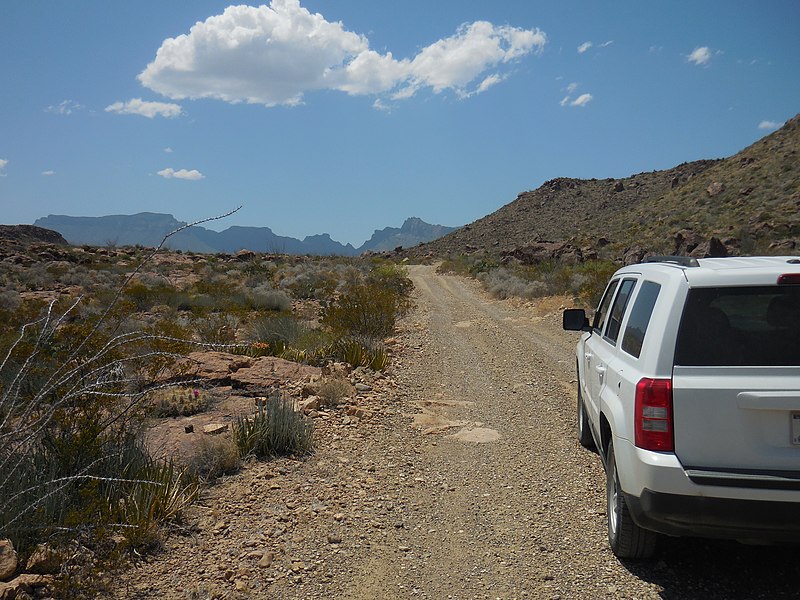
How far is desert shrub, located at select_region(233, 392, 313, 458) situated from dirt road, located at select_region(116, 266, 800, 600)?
0.74 ft

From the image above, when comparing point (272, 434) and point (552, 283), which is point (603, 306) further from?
point (552, 283)

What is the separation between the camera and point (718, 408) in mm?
2992

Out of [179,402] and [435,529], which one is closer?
[435,529]

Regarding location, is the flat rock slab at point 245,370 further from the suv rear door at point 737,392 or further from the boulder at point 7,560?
the suv rear door at point 737,392

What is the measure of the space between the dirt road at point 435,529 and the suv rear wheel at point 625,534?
0.11 metres

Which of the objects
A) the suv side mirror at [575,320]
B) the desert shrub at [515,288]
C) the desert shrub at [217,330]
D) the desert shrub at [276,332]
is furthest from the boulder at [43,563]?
the desert shrub at [515,288]

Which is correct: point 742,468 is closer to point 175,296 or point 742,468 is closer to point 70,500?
point 70,500

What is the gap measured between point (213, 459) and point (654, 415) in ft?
12.9

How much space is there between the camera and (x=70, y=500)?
13.7 feet

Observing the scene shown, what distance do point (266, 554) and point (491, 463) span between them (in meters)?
2.57

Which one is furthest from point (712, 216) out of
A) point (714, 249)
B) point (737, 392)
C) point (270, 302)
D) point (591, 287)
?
point (737, 392)

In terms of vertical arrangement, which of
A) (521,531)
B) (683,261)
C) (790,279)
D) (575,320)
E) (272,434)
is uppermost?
(683,261)

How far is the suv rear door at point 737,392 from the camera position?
294 cm

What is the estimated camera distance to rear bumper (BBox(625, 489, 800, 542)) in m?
2.95
